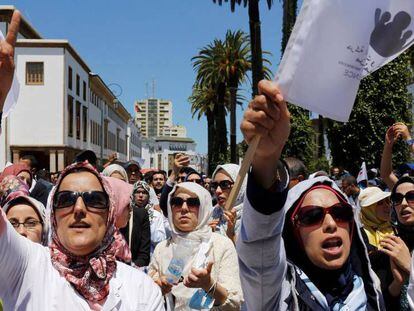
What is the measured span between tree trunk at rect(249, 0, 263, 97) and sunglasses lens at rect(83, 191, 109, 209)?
17088 mm

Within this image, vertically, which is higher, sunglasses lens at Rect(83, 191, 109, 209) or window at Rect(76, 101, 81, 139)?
window at Rect(76, 101, 81, 139)

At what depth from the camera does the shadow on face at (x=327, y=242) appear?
101 inches

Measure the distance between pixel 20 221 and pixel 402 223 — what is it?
2.74 metres

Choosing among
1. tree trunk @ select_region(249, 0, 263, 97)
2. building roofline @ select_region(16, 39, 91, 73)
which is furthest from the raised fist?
building roofline @ select_region(16, 39, 91, 73)

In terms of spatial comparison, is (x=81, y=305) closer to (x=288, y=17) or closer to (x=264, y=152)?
(x=264, y=152)

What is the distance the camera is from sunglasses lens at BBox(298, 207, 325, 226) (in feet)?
8.61

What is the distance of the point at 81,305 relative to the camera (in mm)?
2645

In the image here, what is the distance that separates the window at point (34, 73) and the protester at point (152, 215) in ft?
136

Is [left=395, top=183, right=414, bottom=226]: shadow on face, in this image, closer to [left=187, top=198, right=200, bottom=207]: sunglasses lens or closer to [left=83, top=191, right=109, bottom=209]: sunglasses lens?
[left=187, top=198, right=200, bottom=207]: sunglasses lens

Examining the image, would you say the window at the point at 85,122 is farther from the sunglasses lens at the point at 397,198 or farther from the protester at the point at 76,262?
the protester at the point at 76,262

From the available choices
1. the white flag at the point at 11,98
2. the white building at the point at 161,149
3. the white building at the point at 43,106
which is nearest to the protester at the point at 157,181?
the white flag at the point at 11,98

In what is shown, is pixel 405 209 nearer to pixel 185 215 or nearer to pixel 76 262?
pixel 185 215

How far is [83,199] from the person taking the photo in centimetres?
285

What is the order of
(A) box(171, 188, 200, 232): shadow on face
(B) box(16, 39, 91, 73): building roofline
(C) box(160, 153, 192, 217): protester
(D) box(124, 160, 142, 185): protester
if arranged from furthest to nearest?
(B) box(16, 39, 91, 73): building roofline
(D) box(124, 160, 142, 185): protester
(C) box(160, 153, 192, 217): protester
(A) box(171, 188, 200, 232): shadow on face
